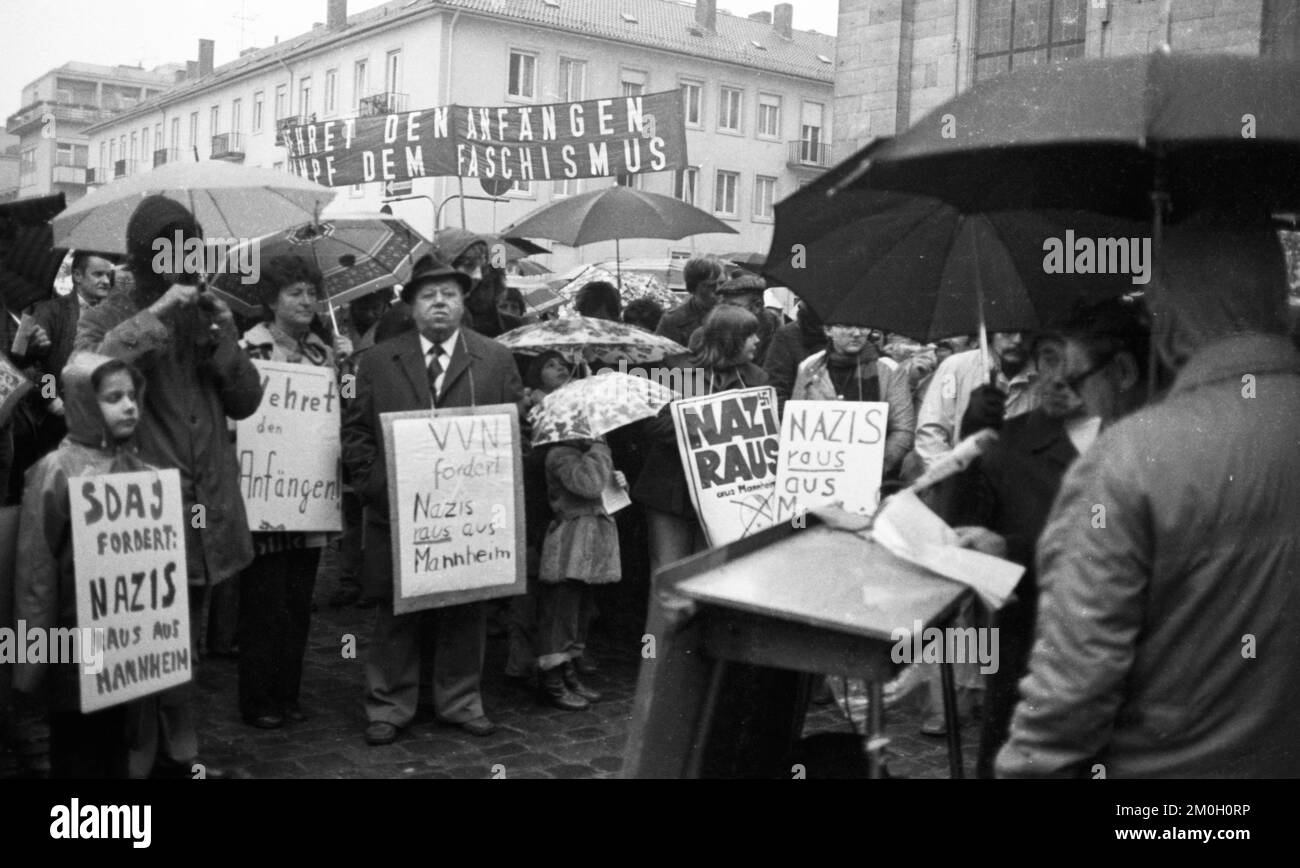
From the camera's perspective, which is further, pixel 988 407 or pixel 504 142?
pixel 504 142

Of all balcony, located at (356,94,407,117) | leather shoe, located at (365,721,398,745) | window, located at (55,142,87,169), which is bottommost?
leather shoe, located at (365,721,398,745)

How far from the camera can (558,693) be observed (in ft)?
22.3

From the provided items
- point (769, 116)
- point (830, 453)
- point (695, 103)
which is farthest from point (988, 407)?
point (769, 116)

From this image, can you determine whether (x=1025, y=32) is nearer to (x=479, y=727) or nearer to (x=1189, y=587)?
(x=479, y=727)

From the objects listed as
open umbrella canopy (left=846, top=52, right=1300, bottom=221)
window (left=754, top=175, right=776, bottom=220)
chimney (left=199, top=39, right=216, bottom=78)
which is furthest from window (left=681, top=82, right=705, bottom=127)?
open umbrella canopy (left=846, top=52, right=1300, bottom=221)

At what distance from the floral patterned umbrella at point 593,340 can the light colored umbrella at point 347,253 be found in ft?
5.98

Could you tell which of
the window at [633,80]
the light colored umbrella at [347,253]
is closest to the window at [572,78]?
the window at [633,80]

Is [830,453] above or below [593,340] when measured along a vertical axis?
below

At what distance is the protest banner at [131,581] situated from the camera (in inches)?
175

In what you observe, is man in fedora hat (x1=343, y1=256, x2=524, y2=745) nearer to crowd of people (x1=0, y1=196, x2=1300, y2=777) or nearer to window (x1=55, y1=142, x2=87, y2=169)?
crowd of people (x1=0, y1=196, x2=1300, y2=777)

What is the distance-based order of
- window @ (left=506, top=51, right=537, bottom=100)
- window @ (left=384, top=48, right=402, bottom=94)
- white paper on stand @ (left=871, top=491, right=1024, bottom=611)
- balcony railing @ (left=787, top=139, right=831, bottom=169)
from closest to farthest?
1. white paper on stand @ (left=871, top=491, right=1024, bottom=611)
2. window @ (left=506, top=51, right=537, bottom=100)
3. window @ (left=384, top=48, right=402, bottom=94)
4. balcony railing @ (left=787, top=139, right=831, bottom=169)

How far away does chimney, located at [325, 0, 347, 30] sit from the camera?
177 ft

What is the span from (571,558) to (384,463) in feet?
3.81

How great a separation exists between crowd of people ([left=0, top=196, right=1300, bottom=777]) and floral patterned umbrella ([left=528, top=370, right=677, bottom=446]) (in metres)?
0.16
